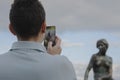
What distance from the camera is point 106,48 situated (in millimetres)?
16578

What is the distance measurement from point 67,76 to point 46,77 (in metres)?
0.13

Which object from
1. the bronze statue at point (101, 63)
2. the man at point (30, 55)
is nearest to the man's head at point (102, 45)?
the bronze statue at point (101, 63)

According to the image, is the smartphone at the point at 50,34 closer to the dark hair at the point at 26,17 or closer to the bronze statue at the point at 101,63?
the dark hair at the point at 26,17

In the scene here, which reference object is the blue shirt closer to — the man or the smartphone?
the man

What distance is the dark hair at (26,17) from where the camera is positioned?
3119 millimetres

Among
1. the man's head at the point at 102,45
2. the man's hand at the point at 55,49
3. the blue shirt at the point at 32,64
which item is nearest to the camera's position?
the blue shirt at the point at 32,64

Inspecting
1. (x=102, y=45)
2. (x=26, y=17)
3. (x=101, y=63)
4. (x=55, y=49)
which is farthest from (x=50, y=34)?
(x=101, y=63)

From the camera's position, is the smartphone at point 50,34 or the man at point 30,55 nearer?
the man at point 30,55

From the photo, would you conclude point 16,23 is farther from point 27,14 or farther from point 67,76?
point 67,76

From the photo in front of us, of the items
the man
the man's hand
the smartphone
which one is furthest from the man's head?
the man

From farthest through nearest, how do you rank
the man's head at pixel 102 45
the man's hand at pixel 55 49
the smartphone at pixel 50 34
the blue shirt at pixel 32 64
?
the man's head at pixel 102 45, the smartphone at pixel 50 34, the man's hand at pixel 55 49, the blue shirt at pixel 32 64

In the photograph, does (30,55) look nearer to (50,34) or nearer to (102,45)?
(50,34)

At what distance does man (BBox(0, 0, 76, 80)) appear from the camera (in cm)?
304

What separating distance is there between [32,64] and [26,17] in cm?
26
